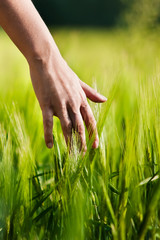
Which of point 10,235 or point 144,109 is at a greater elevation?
point 144,109

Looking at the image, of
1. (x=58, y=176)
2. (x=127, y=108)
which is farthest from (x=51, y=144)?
(x=127, y=108)

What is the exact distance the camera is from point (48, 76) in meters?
0.63

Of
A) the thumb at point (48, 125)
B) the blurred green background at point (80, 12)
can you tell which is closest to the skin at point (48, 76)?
the thumb at point (48, 125)

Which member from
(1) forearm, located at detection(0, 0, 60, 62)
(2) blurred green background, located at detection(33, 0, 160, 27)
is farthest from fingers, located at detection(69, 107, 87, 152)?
(2) blurred green background, located at detection(33, 0, 160, 27)

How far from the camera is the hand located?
24.8 inches

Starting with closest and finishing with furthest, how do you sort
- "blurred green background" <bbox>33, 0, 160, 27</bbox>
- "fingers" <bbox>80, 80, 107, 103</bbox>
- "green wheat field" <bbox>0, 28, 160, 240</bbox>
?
"green wheat field" <bbox>0, 28, 160, 240</bbox> < "fingers" <bbox>80, 80, 107, 103</bbox> < "blurred green background" <bbox>33, 0, 160, 27</bbox>

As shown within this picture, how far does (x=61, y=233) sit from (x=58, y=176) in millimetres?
92

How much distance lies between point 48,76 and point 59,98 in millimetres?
42

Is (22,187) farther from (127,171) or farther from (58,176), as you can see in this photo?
(127,171)

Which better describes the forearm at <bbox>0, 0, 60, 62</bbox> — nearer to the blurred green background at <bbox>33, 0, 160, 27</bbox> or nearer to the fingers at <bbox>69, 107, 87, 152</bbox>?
the fingers at <bbox>69, 107, 87, 152</bbox>

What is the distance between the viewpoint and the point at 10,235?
2.00 ft

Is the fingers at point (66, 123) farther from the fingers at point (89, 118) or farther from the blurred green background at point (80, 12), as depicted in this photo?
the blurred green background at point (80, 12)

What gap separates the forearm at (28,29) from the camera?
0.65 m

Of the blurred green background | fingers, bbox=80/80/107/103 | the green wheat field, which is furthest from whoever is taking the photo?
the blurred green background
